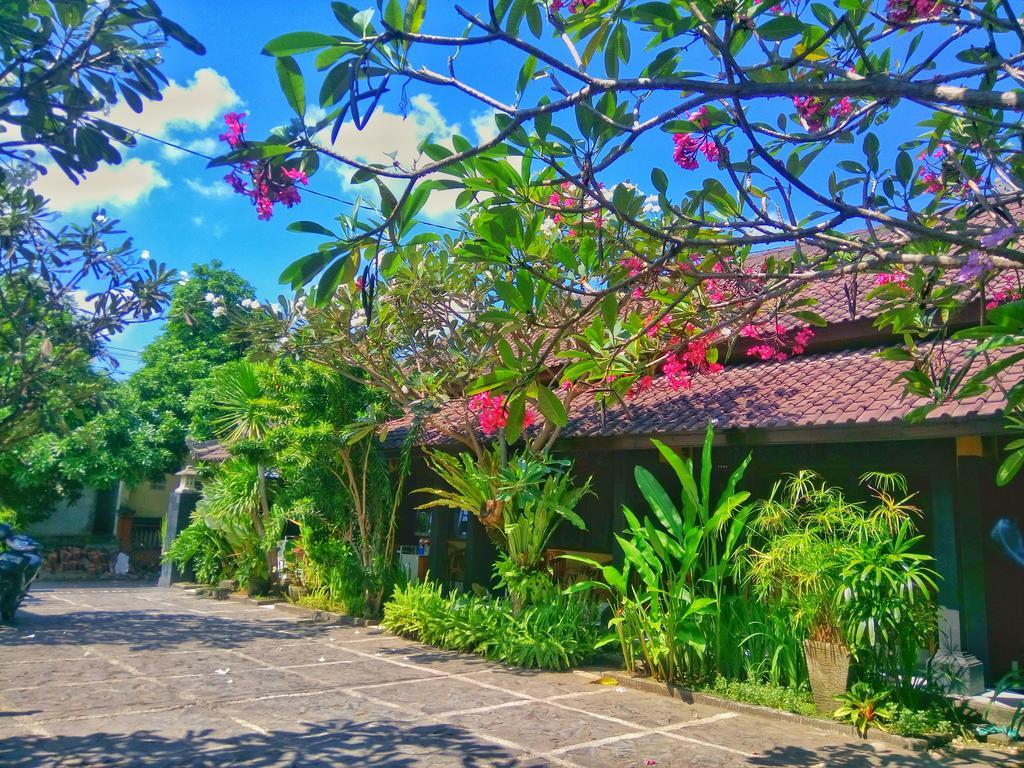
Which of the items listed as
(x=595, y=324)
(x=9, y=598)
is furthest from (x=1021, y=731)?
(x=9, y=598)

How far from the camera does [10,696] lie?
20.8 feet

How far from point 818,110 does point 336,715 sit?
209 inches

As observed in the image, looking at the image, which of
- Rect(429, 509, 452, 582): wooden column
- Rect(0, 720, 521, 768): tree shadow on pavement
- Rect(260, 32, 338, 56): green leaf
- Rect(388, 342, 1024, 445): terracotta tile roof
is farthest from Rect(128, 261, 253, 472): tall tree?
Rect(260, 32, 338, 56): green leaf

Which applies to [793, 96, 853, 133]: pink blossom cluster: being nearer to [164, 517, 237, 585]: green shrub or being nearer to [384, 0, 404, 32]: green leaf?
[384, 0, 404, 32]: green leaf

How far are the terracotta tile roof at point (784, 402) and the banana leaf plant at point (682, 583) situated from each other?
0.69 m

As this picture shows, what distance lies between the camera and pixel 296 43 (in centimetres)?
298

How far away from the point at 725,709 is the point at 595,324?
3737 millimetres

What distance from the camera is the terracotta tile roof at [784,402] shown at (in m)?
6.87

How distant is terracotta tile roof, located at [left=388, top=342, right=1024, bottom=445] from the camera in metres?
6.87

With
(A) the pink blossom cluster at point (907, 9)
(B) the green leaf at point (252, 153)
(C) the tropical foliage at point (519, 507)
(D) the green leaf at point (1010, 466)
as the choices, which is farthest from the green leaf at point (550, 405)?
(C) the tropical foliage at point (519, 507)

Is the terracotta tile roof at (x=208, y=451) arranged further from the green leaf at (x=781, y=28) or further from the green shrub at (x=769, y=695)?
the green leaf at (x=781, y=28)

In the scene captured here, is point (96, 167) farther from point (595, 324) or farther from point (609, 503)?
point (609, 503)

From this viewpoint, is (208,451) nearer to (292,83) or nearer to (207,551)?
(207,551)

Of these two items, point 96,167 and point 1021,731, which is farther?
point 1021,731
